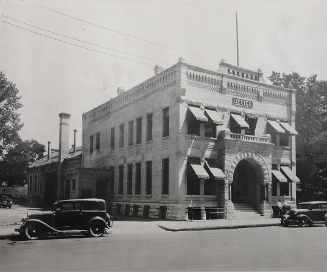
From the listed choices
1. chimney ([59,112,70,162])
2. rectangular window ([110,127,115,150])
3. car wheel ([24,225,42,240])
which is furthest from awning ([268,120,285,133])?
car wheel ([24,225,42,240])

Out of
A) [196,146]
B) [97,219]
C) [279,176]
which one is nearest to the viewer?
[97,219]

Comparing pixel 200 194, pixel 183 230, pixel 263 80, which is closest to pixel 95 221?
pixel 183 230

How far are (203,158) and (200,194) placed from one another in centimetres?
255

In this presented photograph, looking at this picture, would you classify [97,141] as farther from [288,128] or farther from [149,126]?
[288,128]

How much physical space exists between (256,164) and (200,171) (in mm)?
5691

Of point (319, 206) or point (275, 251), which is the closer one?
point (275, 251)

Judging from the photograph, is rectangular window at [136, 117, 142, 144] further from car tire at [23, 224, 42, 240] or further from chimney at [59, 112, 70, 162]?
car tire at [23, 224, 42, 240]

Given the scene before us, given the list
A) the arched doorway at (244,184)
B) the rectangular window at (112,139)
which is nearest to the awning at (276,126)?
the arched doorway at (244,184)

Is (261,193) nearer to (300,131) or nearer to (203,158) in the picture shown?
(203,158)

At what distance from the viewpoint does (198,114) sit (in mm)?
26562

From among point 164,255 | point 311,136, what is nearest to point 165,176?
point 164,255

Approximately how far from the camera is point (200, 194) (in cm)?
2681

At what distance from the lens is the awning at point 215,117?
88.5 ft

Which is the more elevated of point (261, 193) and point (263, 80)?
point (263, 80)
